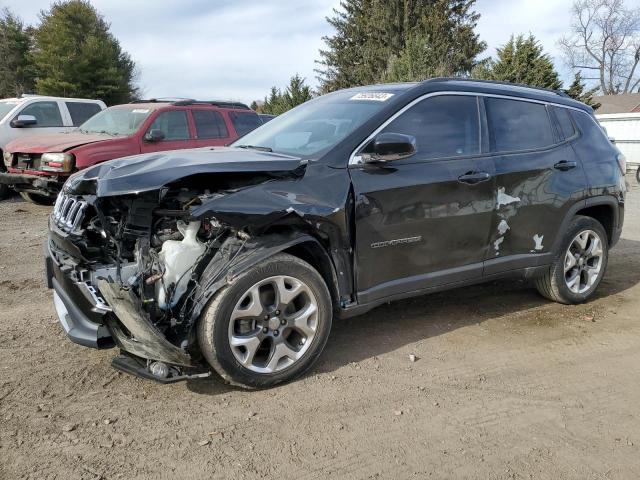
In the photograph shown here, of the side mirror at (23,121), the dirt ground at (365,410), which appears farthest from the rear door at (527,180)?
the side mirror at (23,121)

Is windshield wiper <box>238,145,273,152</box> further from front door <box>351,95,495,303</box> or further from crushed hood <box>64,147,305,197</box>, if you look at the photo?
front door <box>351,95,495,303</box>

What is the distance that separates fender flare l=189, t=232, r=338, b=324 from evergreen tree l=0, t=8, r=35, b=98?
141 ft

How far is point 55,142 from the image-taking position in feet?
28.5

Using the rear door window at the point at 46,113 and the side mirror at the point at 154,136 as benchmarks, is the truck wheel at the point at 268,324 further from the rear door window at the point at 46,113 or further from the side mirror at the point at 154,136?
the rear door window at the point at 46,113

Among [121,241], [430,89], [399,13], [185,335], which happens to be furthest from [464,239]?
[399,13]

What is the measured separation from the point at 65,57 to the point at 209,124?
30.9 meters

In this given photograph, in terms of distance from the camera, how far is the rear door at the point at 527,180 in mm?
4254

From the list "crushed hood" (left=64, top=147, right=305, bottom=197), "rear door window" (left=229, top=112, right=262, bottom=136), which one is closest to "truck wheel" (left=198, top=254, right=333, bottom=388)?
"crushed hood" (left=64, top=147, right=305, bottom=197)

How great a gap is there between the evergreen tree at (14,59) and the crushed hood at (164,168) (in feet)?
139

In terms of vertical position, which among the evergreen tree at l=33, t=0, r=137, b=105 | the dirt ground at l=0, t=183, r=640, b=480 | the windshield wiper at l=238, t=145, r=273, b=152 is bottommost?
the dirt ground at l=0, t=183, r=640, b=480

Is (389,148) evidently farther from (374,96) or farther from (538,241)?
(538,241)

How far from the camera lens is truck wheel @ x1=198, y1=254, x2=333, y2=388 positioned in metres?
3.06

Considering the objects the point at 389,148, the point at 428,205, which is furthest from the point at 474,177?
the point at 389,148

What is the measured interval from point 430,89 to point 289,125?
1145 millimetres
